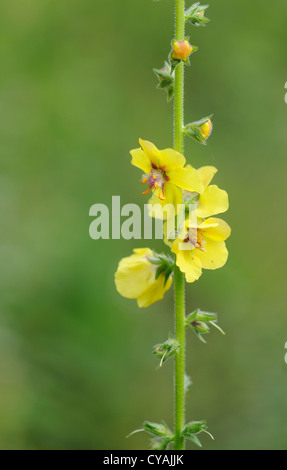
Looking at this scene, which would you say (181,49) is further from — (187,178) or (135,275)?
(135,275)

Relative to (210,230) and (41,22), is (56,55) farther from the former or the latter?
(210,230)

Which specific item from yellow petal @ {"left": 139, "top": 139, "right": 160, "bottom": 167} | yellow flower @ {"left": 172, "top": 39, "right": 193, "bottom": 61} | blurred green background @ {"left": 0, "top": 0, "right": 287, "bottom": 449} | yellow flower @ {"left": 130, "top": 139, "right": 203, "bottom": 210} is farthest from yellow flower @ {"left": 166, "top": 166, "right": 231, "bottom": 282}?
blurred green background @ {"left": 0, "top": 0, "right": 287, "bottom": 449}

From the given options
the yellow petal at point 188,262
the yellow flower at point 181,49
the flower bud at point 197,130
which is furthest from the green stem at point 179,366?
the yellow flower at point 181,49

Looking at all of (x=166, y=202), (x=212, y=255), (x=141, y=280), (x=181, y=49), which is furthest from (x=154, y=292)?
(x=181, y=49)

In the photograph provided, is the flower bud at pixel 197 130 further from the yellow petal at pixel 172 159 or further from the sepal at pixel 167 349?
the sepal at pixel 167 349

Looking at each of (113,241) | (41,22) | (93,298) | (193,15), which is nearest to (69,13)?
(41,22)

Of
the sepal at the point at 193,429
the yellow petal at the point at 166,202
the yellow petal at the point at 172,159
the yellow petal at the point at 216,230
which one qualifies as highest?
the yellow petal at the point at 172,159
